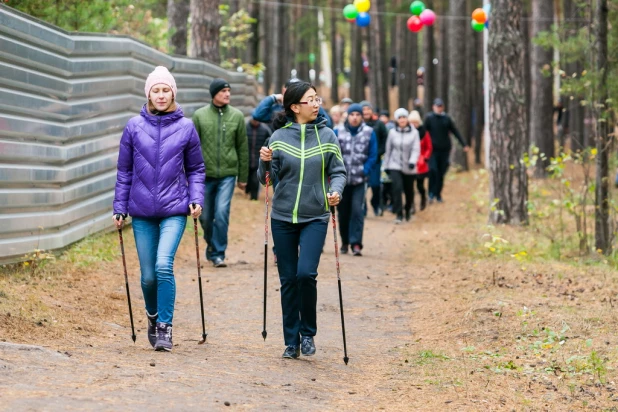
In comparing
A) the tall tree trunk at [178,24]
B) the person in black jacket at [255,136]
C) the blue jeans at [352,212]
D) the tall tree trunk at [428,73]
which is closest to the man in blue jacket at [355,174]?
the blue jeans at [352,212]

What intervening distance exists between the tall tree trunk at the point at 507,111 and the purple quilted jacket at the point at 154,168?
8.84m

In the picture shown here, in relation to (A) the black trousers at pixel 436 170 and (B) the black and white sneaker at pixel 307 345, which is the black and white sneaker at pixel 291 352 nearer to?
(B) the black and white sneaker at pixel 307 345

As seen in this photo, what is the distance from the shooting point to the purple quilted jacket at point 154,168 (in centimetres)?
737

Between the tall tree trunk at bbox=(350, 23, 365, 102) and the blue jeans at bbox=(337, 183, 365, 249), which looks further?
the tall tree trunk at bbox=(350, 23, 365, 102)

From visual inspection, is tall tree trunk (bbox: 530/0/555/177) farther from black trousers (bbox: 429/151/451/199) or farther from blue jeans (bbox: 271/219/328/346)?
blue jeans (bbox: 271/219/328/346)

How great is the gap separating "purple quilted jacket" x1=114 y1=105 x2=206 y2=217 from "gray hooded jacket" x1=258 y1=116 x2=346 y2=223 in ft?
1.92

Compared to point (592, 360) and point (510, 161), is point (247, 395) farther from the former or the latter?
point (510, 161)

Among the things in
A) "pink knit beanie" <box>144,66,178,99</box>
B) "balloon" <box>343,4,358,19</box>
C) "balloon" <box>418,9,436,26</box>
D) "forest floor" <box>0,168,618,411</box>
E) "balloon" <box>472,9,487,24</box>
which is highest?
"balloon" <box>343,4,358,19</box>

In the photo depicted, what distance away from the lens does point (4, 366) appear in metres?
6.16

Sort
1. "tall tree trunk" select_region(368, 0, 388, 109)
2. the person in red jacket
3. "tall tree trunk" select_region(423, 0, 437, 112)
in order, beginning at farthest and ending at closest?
"tall tree trunk" select_region(368, 0, 388, 109)
"tall tree trunk" select_region(423, 0, 437, 112)
the person in red jacket

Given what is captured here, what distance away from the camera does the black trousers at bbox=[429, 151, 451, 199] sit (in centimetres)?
2184

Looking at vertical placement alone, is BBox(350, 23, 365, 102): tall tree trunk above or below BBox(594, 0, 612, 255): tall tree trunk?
above

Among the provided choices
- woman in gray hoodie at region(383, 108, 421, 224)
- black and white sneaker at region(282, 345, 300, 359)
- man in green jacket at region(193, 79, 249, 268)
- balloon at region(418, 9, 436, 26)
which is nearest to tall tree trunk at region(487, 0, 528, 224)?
woman in gray hoodie at region(383, 108, 421, 224)

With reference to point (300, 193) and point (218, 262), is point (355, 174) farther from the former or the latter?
point (300, 193)
